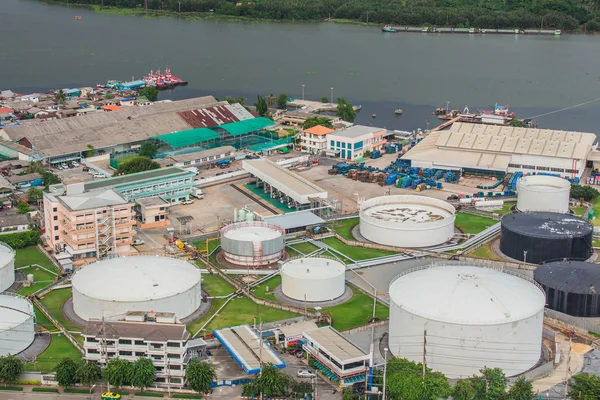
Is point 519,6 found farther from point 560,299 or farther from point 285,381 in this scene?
point 285,381

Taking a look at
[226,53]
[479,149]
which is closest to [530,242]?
[479,149]

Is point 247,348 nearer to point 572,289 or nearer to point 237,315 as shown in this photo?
point 237,315

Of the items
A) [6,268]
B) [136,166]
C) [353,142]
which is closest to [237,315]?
[6,268]

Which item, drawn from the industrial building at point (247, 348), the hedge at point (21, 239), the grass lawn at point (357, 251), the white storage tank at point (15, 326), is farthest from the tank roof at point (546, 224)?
the hedge at point (21, 239)

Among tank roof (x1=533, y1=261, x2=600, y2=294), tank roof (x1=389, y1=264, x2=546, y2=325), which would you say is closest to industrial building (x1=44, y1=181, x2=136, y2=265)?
tank roof (x1=389, y1=264, x2=546, y2=325)

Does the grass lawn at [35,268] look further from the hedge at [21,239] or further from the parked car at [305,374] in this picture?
the parked car at [305,374]
